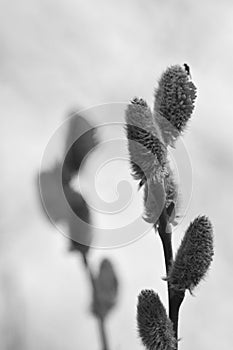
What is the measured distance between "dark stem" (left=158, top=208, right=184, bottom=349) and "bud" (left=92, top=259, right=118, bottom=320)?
30 cm

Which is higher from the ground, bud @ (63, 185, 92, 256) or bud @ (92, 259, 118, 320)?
bud @ (63, 185, 92, 256)

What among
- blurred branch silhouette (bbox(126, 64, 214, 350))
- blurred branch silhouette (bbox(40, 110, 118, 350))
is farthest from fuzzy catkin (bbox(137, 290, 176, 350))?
Result: blurred branch silhouette (bbox(40, 110, 118, 350))

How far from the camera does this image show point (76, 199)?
1.68 metres

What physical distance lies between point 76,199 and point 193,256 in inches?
18.3

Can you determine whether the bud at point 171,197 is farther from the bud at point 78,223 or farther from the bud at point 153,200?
the bud at point 78,223

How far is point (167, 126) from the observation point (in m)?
1.38

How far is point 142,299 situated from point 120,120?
0.42 metres

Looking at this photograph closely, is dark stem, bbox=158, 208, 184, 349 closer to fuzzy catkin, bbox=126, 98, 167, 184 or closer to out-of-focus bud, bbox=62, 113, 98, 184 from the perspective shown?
fuzzy catkin, bbox=126, 98, 167, 184

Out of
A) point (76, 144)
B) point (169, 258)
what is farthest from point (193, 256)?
point (76, 144)

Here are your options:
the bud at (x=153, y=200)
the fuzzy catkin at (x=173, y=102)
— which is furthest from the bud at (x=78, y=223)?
the fuzzy catkin at (x=173, y=102)

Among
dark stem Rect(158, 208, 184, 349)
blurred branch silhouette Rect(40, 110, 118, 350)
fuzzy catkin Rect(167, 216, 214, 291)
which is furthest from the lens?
blurred branch silhouette Rect(40, 110, 118, 350)

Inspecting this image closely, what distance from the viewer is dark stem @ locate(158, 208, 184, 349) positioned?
1417 mm

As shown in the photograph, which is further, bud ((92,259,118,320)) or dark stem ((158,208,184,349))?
bud ((92,259,118,320))

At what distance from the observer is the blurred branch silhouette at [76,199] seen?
1.64 m
